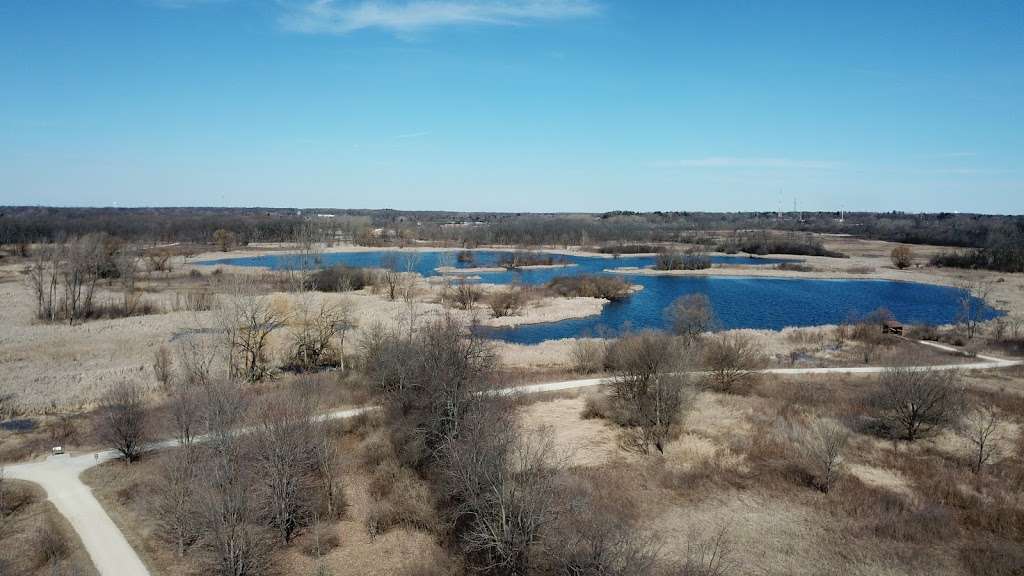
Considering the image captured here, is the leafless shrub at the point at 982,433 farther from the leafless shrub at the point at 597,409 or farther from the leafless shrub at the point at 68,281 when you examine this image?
the leafless shrub at the point at 68,281

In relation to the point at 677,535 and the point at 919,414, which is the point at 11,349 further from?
the point at 919,414

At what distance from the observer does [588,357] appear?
3400 cm

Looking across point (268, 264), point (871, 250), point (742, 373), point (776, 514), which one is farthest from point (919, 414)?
point (871, 250)

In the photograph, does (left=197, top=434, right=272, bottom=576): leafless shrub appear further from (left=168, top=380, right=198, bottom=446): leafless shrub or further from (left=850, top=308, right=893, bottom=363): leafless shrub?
(left=850, top=308, right=893, bottom=363): leafless shrub

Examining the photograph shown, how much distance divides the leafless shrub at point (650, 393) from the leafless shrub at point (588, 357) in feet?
23.8

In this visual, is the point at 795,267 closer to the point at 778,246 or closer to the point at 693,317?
the point at 778,246

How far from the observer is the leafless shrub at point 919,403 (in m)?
22.1

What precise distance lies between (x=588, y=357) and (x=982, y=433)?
58.8 feet

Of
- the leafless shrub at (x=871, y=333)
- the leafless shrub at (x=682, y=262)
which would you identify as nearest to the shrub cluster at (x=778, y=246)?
the leafless shrub at (x=682, y=262)

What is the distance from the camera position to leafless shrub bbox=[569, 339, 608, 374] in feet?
109

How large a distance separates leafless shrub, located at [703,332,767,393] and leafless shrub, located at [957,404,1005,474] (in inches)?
332

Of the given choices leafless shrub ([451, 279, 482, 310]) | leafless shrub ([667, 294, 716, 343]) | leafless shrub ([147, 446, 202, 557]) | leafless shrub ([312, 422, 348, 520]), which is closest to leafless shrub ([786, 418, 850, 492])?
leafless shrub ([667, 294, 716, 343])

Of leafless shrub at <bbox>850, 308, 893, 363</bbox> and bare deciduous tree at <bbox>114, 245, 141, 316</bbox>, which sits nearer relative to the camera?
leafless shrub at <bbox>850, 308, 893, 363</bbox>

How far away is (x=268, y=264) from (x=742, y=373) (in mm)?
74874
